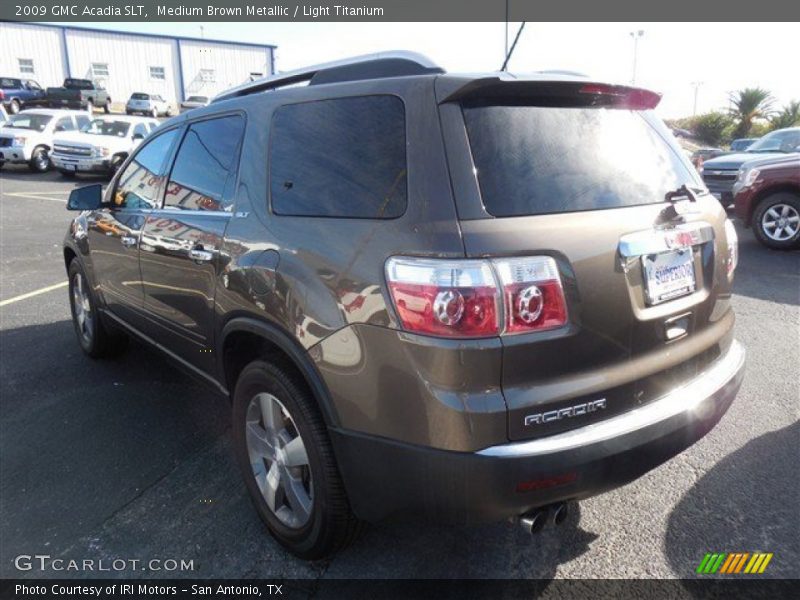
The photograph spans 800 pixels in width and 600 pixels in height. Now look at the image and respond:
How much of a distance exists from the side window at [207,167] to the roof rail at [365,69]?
360 millimetres

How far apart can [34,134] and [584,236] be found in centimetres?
2093

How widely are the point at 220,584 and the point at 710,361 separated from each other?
7.29 ft

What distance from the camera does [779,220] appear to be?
27.8 feet

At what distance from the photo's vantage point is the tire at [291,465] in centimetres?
226

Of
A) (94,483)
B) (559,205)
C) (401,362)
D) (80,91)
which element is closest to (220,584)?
(94,483)

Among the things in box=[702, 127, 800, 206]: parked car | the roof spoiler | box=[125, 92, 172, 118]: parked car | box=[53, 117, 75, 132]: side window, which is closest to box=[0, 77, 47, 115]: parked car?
box=[125, 92, 172, 118]: parked car

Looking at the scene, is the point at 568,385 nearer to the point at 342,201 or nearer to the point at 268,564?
the point at 342,201

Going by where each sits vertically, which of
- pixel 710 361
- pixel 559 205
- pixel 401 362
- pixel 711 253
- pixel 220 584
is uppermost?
pixel 559 205

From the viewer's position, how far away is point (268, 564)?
8.30 ft

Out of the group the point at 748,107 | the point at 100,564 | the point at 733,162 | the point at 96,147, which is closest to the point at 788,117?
the point at 748,107

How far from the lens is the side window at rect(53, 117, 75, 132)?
18953 millimetres

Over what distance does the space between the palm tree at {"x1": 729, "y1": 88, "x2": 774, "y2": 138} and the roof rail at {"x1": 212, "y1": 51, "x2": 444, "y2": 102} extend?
142 ft

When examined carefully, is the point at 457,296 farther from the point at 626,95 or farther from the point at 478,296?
the point at 626,95

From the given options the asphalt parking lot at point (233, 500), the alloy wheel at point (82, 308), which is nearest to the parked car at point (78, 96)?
the alloy wheel at point (82, 308)
